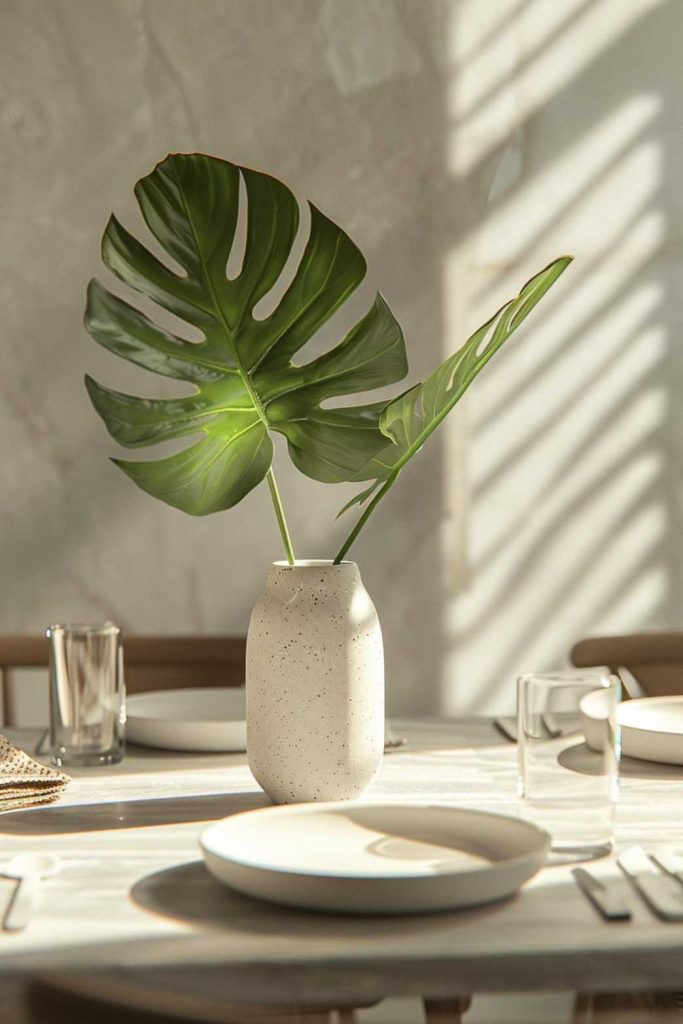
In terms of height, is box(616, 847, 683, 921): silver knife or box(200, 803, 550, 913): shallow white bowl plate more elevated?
box(200, 803, 550, 913): shallow white bowl plate

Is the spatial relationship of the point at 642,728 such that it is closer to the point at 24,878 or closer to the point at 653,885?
the point at 653,885

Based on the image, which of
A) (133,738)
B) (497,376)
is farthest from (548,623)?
(133,738)

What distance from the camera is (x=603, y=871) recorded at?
899mm

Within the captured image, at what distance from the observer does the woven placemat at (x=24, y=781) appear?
1.10m

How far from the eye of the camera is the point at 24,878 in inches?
34.6

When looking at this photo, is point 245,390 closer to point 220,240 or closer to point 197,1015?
point 220,240

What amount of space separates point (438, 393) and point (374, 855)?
375 mm

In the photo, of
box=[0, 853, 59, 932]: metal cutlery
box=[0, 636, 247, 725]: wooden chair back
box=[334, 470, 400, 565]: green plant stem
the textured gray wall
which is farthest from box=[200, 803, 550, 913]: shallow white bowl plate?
the textured gray wall

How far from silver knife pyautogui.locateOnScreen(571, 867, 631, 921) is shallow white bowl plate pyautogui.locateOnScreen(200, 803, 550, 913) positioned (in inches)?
1.8

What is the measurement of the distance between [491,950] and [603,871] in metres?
0.19

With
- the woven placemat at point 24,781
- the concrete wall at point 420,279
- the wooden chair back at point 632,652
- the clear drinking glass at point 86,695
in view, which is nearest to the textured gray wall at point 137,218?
the concrete wall at point 420,279

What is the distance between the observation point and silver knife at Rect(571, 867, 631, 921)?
79 centimetres

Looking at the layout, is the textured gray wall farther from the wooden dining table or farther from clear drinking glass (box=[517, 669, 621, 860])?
clear drinking glass (box=[517, 669, 621, 860])

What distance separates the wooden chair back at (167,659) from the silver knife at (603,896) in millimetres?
1078
